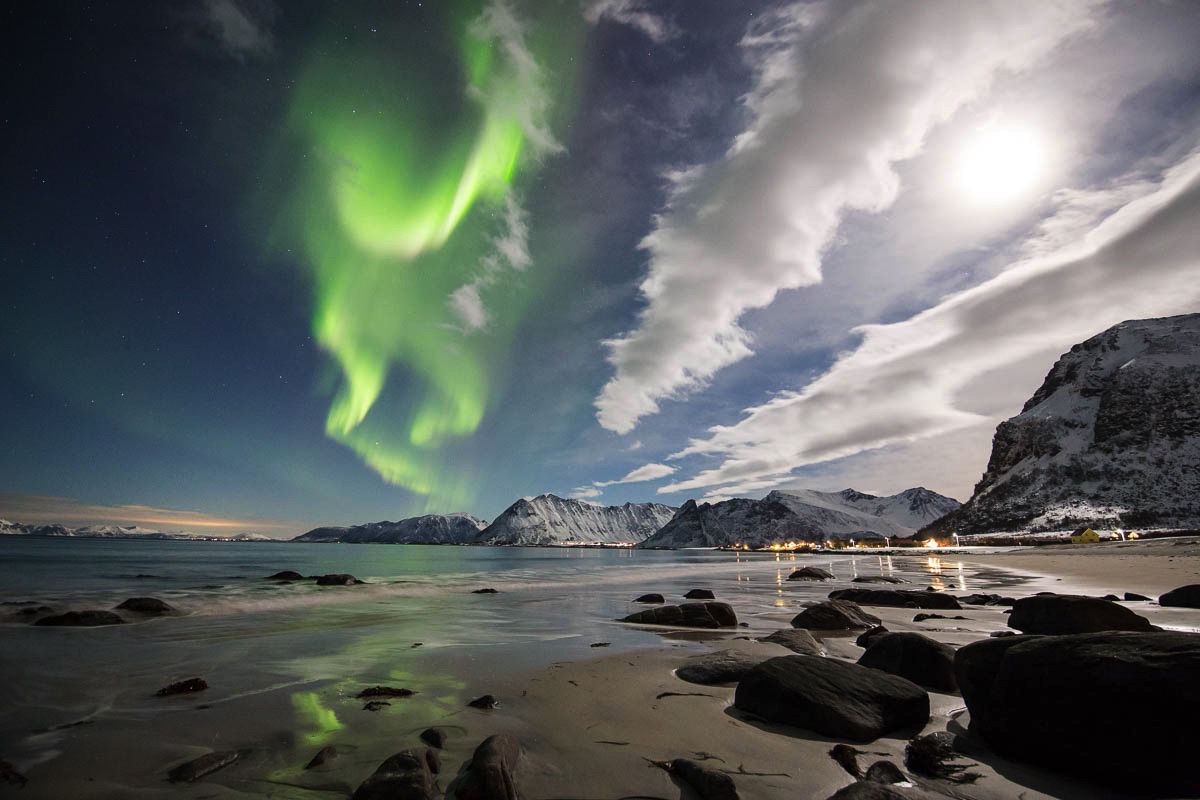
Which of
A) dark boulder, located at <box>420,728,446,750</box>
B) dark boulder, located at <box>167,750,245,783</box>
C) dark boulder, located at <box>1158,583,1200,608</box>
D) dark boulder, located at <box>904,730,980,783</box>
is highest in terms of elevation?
dark boulder, located at <box>167,750,245,783</box>

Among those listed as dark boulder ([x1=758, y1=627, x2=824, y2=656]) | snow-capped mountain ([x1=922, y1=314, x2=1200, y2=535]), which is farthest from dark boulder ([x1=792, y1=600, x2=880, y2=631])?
snow-capped mountain ([x1=922, y1=314, x2=1200, y2=535])

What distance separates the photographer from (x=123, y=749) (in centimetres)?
500

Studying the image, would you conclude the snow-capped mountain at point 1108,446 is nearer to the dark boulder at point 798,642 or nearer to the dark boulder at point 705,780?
the dark boulder at point 798,642

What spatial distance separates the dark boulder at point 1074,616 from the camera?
866 centimetres

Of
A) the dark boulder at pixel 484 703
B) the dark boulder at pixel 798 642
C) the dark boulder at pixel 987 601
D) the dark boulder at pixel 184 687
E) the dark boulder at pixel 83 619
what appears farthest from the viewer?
the dark boulder at pixel 987 601

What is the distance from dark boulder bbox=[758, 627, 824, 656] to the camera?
9.85 metres

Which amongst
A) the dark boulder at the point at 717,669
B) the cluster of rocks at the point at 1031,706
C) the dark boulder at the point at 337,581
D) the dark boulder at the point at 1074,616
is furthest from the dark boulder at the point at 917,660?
the dark boulder at the point at 337,581

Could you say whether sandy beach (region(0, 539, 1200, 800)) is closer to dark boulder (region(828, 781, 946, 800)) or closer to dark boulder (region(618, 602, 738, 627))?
dark boulder (region(828, 781, 946, 800))

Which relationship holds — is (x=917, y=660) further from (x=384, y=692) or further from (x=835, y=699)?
(x=384, y=692)

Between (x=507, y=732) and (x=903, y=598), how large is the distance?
18.8m

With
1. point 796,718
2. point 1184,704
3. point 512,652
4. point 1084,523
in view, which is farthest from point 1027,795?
point 1084,523

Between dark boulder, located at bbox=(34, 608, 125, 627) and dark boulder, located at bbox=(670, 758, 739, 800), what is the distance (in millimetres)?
17764

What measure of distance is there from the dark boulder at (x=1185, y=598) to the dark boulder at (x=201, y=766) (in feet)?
78.0

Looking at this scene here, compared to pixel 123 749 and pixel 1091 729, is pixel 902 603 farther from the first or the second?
pixel 123 749
